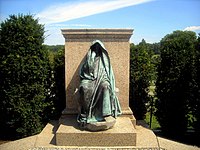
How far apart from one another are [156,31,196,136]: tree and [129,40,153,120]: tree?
699 mm

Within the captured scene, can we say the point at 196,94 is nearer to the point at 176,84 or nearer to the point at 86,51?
the point at 176,84

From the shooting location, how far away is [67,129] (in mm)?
7008

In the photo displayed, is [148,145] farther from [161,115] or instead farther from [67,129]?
[161,115]

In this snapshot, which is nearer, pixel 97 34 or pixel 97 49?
pixel 97 49

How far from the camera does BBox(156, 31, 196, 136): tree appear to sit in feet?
30.1

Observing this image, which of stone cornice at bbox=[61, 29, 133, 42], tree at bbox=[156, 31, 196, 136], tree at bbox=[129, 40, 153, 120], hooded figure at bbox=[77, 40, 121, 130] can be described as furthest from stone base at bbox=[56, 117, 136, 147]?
tree at bbox=[129, 40, 153, 120]

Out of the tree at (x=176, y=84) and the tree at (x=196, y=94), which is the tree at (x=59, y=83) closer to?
the tree at (x=176, y=84)

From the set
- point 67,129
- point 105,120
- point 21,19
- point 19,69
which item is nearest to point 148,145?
point 105,120

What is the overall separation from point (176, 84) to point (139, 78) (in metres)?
1.34

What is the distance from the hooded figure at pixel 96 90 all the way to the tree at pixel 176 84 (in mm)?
2537

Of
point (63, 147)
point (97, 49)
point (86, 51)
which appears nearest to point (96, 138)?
point (63, 147)

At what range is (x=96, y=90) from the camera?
720 cm

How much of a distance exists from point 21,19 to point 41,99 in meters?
2.67

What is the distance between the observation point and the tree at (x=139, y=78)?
987cm
